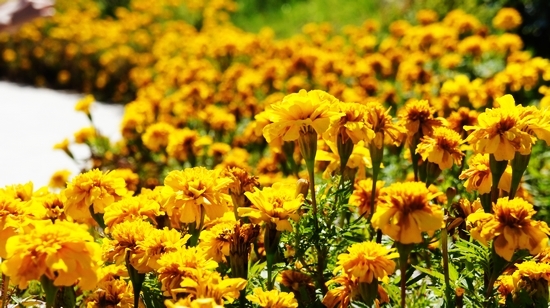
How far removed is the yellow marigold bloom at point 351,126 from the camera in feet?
6.11

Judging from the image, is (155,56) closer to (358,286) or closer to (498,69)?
(498,69)

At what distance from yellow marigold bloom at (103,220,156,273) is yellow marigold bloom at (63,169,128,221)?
22 centimetres

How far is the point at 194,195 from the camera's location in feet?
5.74

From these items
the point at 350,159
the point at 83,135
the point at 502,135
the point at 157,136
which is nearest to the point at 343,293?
the point at 502,135

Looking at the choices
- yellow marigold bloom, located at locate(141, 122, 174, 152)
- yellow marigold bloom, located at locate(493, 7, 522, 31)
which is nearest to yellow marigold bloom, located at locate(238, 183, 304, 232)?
yellow marigold bloom, located at locate(141, 122, 174, 152)

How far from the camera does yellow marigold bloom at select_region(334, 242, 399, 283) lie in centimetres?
152

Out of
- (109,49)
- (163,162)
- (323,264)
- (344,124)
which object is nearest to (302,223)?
(323,264)

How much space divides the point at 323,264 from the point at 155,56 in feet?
16.8

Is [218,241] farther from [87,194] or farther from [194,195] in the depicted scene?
[87,194]

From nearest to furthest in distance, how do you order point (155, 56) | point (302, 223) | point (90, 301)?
point (90, 301)
point (302, 223)
point (155, 56)

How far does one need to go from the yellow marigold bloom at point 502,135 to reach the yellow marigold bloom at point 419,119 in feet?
1.21

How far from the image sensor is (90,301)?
1.71m

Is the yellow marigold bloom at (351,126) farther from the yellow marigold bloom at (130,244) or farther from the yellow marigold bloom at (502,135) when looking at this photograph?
the yellow marigold bloom at (130,244)

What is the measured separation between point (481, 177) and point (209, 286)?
2.66 feet
